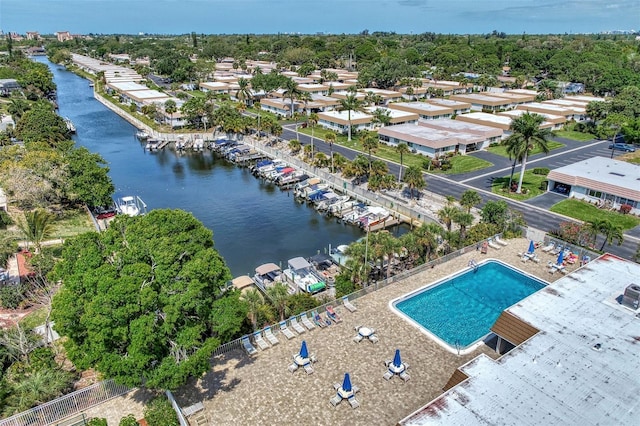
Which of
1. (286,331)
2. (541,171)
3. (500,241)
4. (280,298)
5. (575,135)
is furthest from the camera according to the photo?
(575,135)

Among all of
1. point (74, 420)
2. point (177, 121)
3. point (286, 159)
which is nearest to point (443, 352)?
point (74, 420)

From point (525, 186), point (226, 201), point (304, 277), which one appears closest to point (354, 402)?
point (304, 277)

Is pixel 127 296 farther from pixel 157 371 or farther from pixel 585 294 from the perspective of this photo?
pixel 585 294

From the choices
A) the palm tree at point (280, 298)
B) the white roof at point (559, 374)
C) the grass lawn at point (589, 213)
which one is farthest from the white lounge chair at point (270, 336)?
the grass lawn at point (589, 213)

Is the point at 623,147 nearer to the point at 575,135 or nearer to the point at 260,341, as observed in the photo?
the point at 575,135

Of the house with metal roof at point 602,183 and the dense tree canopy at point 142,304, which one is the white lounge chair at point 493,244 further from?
the dense tree canopy at point 142,304
